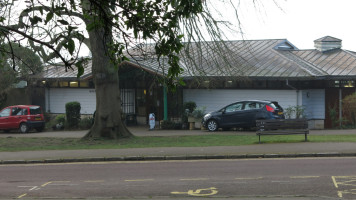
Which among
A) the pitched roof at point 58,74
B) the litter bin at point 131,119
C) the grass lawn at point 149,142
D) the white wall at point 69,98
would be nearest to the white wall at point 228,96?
the litter bin at point 131,119

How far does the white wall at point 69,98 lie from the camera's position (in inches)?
1452

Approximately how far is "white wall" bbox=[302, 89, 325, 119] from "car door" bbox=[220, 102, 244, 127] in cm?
445

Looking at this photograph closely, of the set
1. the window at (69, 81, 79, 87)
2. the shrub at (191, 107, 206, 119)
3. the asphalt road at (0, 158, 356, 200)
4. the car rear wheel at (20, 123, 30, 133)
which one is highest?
the window at (69, 81, 79, 87)

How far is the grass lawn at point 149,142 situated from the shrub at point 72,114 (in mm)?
8403

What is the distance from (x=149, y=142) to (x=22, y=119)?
12.4 m

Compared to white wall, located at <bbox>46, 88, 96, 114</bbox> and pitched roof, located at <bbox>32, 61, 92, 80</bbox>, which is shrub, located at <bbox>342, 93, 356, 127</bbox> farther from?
pitched roof, located at <bbox>32, 61, 92, 80</bbox>

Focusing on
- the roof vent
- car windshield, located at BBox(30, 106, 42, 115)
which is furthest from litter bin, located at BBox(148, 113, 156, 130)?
the roof vent

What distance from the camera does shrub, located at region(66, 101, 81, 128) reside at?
33.8 meters

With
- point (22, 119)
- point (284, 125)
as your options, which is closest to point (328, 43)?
point (284, 125)

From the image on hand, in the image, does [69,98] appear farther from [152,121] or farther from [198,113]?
[198,113]

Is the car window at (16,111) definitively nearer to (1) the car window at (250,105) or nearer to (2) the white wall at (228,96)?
(2) the white wall at (228,96)

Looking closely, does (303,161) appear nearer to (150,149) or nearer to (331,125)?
(150,149)

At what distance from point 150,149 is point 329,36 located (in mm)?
19852

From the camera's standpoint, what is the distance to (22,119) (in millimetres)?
32688
